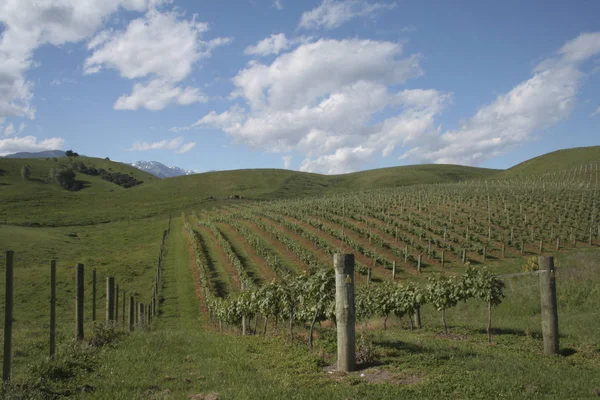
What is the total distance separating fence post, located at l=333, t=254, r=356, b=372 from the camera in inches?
304

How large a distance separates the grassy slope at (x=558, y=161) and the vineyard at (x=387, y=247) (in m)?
66.6

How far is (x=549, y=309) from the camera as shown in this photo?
852 centimetres

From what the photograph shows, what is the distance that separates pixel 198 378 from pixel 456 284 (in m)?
8.58

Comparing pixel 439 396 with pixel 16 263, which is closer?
pixel 439 396

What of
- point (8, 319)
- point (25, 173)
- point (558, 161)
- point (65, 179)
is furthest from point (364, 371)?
point (25, 173)

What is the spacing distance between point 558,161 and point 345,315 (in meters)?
137

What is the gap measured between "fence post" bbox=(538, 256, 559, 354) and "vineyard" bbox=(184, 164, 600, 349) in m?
2.87

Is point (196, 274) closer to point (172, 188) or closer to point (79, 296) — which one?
point (79, 296)

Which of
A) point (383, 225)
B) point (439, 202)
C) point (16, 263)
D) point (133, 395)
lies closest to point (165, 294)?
point (16, 263)

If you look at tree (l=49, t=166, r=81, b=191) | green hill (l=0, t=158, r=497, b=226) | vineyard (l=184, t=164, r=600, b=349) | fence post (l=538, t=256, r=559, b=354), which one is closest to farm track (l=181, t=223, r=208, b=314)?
vineyard (l=184, t=164, r=600, b=349)

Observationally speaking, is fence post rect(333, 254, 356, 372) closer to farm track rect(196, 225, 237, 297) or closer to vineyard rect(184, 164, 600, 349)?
vineyard rect(184, 164, 600, 349)

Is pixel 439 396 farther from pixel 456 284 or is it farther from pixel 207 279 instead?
pixel 207 279

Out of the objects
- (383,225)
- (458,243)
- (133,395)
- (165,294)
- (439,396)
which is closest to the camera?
(439,396)

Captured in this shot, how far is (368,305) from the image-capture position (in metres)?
15.4
